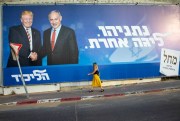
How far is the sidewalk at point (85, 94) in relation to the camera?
55.6 ft

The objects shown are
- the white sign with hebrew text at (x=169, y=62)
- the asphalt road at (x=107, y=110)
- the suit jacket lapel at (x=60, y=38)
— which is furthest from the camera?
the white sign with hebrew text at (x=169, y=62)

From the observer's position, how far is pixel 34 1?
19172mm

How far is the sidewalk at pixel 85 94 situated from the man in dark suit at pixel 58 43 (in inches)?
73.9

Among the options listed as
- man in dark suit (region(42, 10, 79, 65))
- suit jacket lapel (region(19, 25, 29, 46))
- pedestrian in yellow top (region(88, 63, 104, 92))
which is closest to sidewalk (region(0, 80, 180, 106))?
pedestrian in yellow top (region(88, 63, 104, 92))

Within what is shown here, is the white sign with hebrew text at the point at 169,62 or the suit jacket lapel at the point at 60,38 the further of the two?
the white sign with hebrew text at the point at 169,62

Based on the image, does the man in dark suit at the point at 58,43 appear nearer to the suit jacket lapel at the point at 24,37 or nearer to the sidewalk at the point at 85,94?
the suit jacket lapel at the point at 24,37

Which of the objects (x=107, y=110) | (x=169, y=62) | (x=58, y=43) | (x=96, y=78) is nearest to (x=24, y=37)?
(x=58, y=43)

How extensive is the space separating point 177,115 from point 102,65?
8.56 meters

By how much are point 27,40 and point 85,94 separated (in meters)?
4.52

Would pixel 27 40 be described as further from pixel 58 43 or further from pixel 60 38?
pixel 60 38

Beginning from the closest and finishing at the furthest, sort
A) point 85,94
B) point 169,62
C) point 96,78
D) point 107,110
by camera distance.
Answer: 1. point 107,110
2. point 85,94
3. point 96,78
4. point 169,62

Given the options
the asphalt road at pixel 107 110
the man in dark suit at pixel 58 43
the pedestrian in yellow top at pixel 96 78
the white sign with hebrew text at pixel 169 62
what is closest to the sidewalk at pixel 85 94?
the pedestrian in yellow top at pixel 96 78

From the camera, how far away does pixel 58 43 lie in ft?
64.5

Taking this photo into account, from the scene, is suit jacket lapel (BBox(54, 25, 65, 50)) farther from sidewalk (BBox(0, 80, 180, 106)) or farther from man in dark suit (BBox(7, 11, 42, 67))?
sidewalk (BBox(0, 80, 180, 106))
